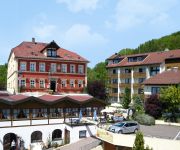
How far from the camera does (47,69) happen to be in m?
61.3

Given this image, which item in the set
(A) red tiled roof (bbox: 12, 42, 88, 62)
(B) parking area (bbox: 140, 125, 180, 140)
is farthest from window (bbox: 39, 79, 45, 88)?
(B) parking area (bbox: 140, 125, 180, 140)

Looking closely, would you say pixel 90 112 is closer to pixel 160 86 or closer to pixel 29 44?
pixel 160 86

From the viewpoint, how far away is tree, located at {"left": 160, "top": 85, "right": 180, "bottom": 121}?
47.8m

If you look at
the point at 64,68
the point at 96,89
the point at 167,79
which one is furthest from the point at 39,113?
the point at 96,89

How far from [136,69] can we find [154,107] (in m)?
23.2

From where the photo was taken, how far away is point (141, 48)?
435 feet

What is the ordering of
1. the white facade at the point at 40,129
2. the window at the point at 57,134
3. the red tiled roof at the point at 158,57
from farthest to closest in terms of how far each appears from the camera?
the red tiled roof at the point at 158,57
the window at the point at 57,134
the white facade at the point at 40,129

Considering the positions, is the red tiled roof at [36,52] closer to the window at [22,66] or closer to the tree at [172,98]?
the window at [22,66]

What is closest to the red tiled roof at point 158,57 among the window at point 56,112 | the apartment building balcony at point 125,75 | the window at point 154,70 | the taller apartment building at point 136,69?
the taller apartment building at point 136,69

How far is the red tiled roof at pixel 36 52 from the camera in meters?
59.9

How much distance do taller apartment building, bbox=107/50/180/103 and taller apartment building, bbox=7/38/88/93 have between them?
1270 cm

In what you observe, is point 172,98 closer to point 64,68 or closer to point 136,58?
point 64,68

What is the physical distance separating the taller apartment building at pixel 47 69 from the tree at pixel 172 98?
1919 centimetres

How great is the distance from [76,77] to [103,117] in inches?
684
